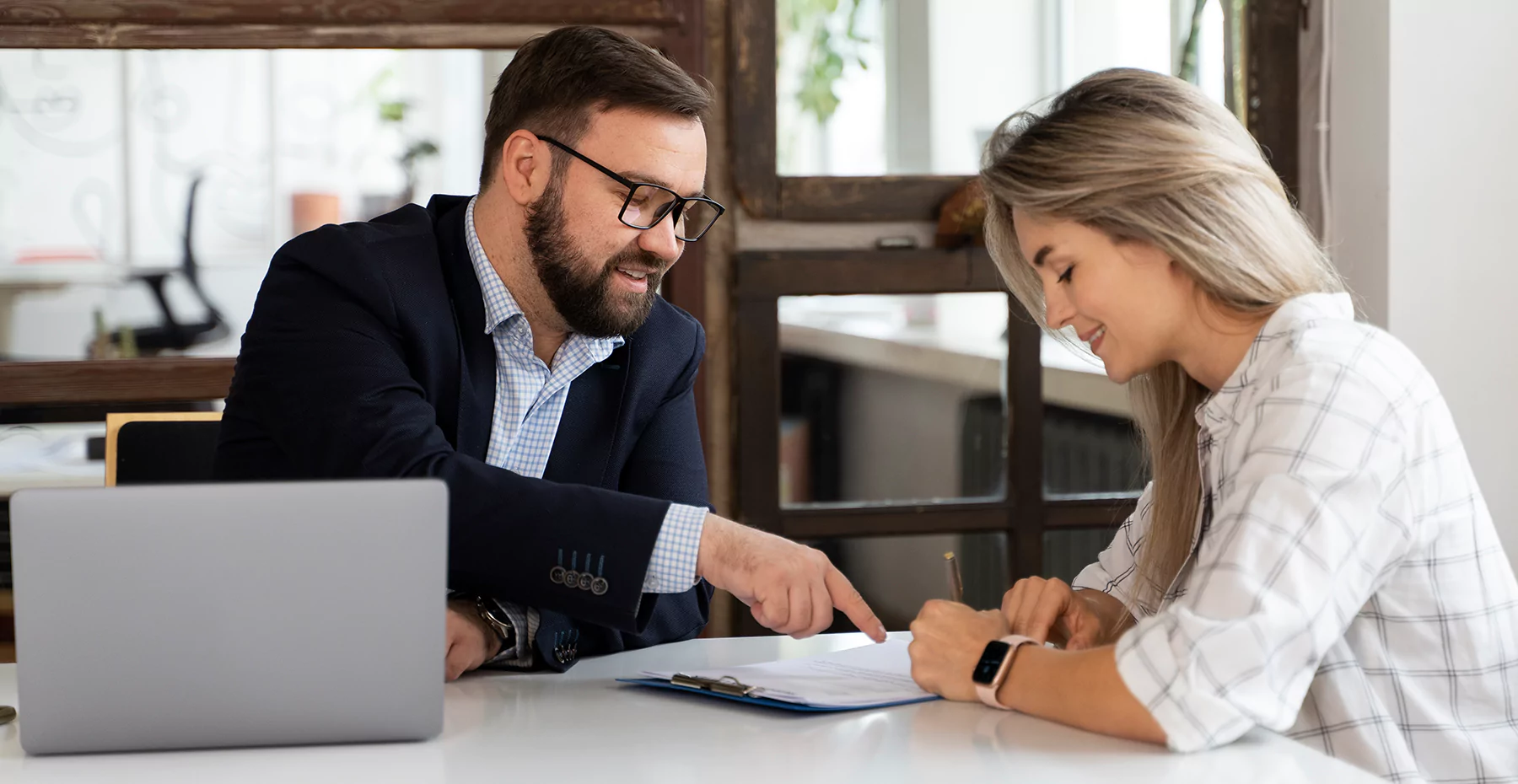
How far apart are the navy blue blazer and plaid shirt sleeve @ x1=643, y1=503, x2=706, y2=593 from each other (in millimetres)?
19

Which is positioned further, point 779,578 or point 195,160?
point 195,160

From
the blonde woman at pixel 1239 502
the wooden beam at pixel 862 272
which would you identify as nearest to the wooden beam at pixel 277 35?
the wooden beam at pixel 862 272

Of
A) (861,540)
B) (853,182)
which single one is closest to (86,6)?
(853,182)

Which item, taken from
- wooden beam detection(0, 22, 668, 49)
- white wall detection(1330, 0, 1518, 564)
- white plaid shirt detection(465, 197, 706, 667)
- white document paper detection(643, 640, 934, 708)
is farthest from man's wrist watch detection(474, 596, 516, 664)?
white wall detection(1330, 0, 1518, 564)

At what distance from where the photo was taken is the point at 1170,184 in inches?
51.9

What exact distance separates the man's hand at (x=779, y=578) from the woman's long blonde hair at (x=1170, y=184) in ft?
1.37

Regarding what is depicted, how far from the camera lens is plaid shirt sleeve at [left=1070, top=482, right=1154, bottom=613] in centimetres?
162

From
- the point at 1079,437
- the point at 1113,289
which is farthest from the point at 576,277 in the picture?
the point at 1079,437

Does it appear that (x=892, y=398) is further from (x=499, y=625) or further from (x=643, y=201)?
(x=499, y=625)

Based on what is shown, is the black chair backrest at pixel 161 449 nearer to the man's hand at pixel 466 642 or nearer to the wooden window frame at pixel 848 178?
the man's hand at pixel 466 642

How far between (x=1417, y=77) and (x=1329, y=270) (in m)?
1.40

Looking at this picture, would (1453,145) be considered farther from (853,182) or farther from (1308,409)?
(1308,409)

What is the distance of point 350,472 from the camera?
1504 mm

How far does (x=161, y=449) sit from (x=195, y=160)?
804 millimetres
